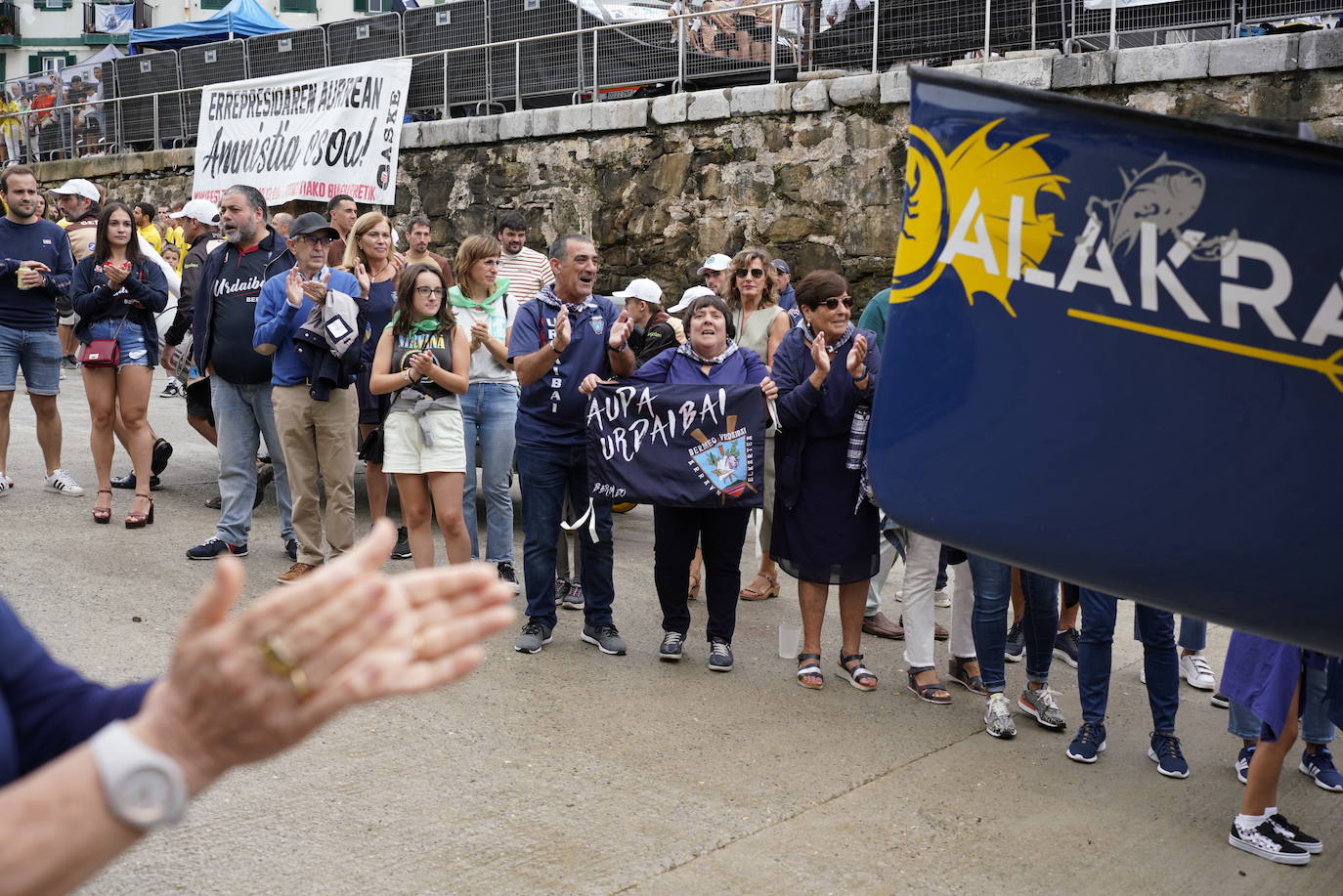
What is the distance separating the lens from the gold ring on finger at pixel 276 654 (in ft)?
4.37

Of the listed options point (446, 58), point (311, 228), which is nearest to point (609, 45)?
point (446, 58)

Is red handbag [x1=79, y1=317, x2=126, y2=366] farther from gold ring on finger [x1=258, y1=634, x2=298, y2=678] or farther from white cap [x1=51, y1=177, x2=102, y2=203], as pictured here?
gold ring on finger [x1=258, y1=634, x2=298, y2=678]

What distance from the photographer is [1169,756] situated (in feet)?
16.1

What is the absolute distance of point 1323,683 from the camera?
4277 mm

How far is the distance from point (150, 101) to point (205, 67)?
201 cm

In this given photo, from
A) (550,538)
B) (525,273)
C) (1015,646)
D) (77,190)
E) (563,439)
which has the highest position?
(77,190)

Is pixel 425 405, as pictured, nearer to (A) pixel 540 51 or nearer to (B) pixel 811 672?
(B) pixel 811 672

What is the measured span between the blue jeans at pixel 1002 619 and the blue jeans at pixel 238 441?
3.89m

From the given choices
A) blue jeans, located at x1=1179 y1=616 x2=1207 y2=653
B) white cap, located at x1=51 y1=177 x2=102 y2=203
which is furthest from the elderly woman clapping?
white cap, located at x1=51 y1=177 x2=102 y2=203

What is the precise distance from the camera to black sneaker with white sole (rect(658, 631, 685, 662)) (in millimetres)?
5930

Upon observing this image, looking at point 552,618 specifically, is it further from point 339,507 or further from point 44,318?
point 44,318

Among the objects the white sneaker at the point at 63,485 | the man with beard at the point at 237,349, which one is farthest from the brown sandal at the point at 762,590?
the white sneaker at the point at 63,485

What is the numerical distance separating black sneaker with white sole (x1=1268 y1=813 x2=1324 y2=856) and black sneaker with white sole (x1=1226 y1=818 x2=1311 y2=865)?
0.01 meters

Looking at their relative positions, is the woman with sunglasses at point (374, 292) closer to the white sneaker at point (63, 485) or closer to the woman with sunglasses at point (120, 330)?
the woman with sunglasses at point (120, 330)
